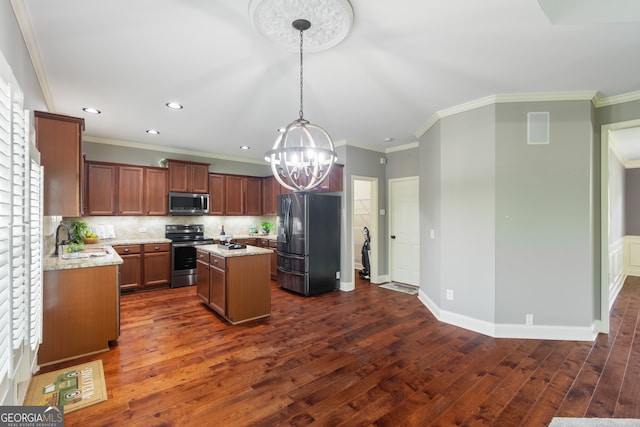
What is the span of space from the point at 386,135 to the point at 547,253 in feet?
9.13

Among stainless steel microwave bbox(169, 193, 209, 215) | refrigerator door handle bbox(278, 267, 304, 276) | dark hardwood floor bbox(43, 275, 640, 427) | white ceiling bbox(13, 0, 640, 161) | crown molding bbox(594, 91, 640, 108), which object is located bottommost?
dark hardwood floor bbox(43, 275, 640, 427)

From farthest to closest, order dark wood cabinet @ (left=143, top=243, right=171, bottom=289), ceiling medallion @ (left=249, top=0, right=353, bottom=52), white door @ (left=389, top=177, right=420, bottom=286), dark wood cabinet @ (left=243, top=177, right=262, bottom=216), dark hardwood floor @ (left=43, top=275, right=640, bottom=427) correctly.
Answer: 1. dark wood cabinet @ (left=243, top=177, right=262, bottom=216)
2. white door @ (left=389, top=177, right=420, bottom=286)
3. dark wood cabinet @ (left=143, top=243, right=171, bottom=289)
4. dark hardwood floor @ (left=43, top=275, right=640, bottom=427)
5. ceiling medallion @ (left=249, top=0, right=353, bottom=52)

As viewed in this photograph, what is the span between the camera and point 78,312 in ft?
9.45

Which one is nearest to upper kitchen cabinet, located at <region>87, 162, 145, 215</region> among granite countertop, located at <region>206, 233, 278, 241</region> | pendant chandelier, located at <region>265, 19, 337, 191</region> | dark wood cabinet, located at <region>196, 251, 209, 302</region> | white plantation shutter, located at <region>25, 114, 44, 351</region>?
granite countertop, located at <region>206, 233, 278, 241</region>

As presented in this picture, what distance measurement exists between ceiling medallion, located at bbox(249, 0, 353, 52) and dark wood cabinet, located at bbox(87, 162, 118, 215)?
14.5 ft

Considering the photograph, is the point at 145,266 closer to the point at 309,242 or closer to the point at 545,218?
the point at 309,242

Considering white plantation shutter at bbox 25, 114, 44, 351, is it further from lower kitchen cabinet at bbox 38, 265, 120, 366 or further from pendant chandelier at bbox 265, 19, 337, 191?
pendant chandelier at bbox 265, 19, 337, 191

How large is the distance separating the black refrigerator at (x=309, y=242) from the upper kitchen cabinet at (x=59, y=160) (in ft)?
9.77

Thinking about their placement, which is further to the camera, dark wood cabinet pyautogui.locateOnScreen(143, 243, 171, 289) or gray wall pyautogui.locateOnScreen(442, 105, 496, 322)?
dark wood cabinet pyautogui.locateOnScreen(143, 243, 171, 289)

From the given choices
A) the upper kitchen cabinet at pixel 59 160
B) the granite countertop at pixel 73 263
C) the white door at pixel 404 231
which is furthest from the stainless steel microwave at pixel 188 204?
the white door at pixel 404 231

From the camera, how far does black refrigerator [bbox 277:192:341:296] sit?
4855 millimetres

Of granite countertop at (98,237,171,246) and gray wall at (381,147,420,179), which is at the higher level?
gray wall at (381,147,420,179)

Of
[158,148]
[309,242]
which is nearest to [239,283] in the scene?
[309,242]

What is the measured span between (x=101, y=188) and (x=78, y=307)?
285 cm
